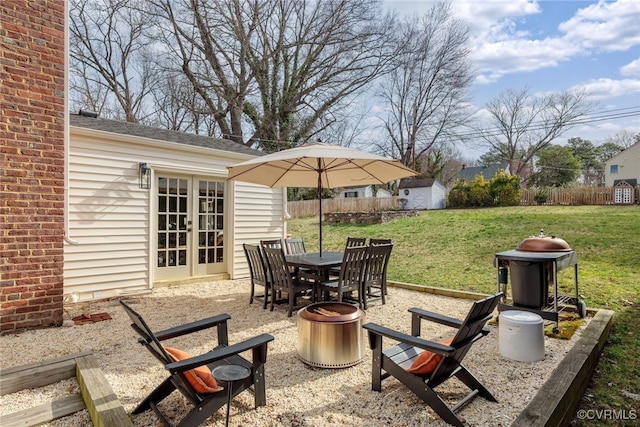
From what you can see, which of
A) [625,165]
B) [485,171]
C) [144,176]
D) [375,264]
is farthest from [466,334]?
[625,165]

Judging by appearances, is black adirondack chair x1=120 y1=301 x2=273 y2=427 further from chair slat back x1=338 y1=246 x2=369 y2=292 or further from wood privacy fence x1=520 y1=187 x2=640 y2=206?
wood privacy fence x1=520 y1=187 x2=640 y2=206

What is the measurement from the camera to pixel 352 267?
4.77m

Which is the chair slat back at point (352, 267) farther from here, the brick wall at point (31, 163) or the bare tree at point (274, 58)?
the bare tree at point (274, 58)

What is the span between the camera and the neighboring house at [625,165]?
91.4 ft

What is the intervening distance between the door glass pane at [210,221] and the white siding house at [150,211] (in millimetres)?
21

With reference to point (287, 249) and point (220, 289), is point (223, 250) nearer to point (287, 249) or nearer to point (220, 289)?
point (220, 289)

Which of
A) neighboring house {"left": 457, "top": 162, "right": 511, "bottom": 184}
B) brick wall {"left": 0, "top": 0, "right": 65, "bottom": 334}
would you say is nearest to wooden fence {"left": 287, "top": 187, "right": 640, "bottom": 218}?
neighboring house {"left": 457, "top": 162, "right": 511, "bottom": 184}

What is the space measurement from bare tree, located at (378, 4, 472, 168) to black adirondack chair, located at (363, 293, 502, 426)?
24.2 m

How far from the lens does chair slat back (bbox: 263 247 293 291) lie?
4.68 m

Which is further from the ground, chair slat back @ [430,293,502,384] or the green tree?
the green tree

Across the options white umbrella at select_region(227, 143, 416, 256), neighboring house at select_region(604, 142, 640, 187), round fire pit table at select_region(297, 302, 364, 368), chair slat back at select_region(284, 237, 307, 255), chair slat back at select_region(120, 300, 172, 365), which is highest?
neighboring house at select_region(604, 142, 640, 187)

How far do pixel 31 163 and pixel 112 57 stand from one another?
1702cm

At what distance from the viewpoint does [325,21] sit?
53.9 ft

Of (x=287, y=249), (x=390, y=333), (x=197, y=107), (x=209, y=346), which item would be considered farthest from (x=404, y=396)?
(x=197, y=107)
